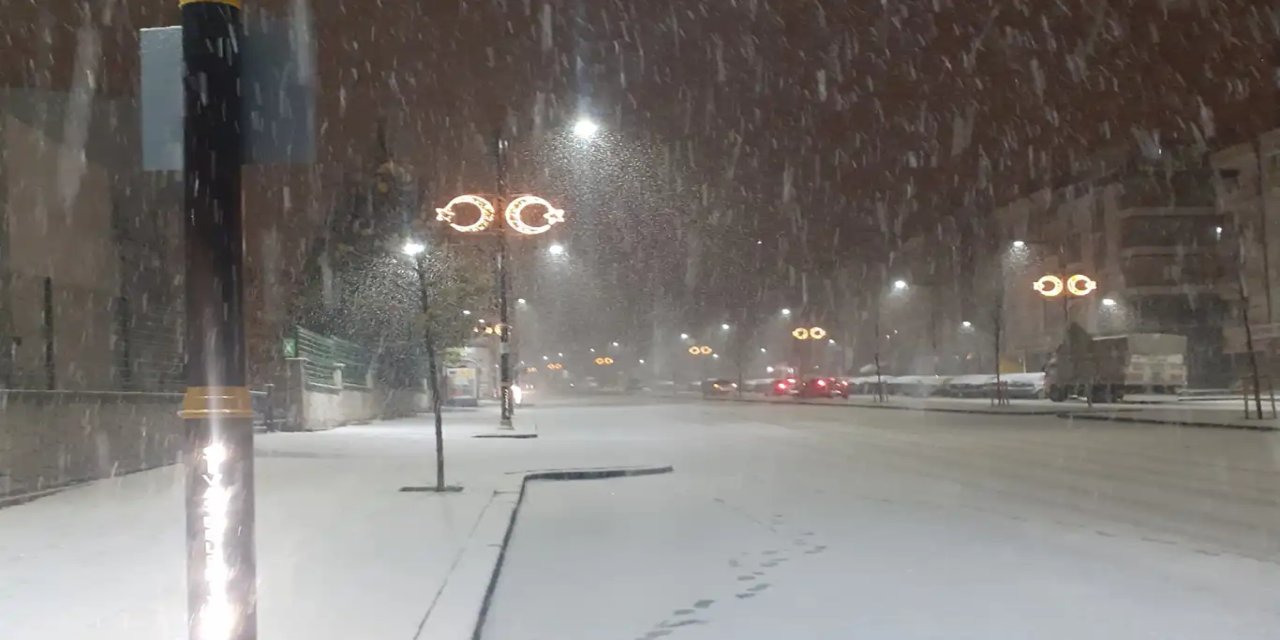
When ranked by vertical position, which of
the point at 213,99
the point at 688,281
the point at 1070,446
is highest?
the point at 688,281

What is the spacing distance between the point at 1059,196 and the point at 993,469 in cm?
6829

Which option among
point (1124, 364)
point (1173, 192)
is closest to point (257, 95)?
point (1124, 364)

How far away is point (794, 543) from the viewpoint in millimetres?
10820

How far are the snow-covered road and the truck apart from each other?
93.6ft

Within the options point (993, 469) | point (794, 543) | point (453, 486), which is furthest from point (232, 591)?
point (993, 469)

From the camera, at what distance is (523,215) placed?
88.3 feet

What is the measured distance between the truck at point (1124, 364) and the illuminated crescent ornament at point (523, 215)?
2798 cm

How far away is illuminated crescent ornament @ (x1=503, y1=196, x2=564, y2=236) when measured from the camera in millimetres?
26734

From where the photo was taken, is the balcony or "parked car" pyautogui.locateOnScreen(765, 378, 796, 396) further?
"parked car" pyautogui.locateOnScreen(765, 378, 796, 396)

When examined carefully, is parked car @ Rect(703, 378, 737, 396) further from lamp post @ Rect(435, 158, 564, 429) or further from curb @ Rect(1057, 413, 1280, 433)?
lamp post @ Rect(435, 158, 564, 429)

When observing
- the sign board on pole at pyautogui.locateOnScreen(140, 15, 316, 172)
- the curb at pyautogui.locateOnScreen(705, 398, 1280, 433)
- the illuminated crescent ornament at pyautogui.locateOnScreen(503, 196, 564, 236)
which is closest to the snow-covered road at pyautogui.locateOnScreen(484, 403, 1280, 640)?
the sign board on pole at pyautogui.locateOnScreen(140, 15, 316, 172)

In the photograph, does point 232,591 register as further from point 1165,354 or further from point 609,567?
point 1165,354

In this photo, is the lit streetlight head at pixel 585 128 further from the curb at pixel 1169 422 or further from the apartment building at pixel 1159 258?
the apartment building at pixel 1159 258

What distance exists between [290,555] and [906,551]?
17.3ft
